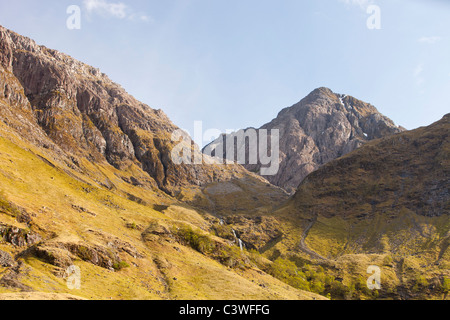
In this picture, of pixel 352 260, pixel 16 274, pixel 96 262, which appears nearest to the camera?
pixel 16 274

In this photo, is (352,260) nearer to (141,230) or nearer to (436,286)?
(436,286)

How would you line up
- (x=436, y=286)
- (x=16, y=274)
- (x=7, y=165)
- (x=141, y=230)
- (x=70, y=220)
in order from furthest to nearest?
(x=436, y=286)
(x=7, y=165)
(x=141, y=230)
(x=70, y=220)
(x=16, y=274)

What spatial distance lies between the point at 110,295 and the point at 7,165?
107731 millimetres

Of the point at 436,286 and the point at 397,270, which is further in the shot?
the point at 397,270

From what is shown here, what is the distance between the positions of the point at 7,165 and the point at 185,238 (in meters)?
88.0

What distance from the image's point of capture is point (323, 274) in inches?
6594

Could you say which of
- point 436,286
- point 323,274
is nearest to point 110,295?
point 323,274

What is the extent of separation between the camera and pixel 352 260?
187 metres

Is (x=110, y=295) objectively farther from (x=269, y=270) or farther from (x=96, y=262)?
(x=269, y=270)
